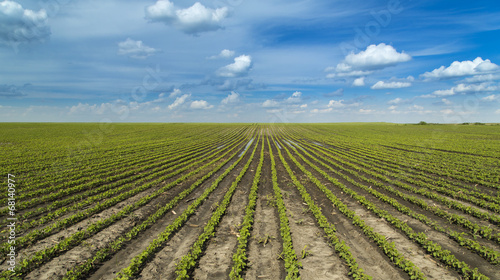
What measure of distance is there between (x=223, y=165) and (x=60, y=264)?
1698cm

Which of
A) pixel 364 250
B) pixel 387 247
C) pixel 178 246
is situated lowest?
pixel 364 250

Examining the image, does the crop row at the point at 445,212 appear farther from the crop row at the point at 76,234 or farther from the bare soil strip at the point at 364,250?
the crop row at the point at 76,234

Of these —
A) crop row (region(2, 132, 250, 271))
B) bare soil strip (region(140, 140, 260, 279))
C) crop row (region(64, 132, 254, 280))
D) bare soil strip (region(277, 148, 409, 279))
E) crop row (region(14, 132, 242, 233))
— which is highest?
crop row (region(14, 132, 242, 233))

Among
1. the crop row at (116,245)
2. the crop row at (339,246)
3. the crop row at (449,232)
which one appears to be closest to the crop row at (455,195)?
the crop row at (449,232)

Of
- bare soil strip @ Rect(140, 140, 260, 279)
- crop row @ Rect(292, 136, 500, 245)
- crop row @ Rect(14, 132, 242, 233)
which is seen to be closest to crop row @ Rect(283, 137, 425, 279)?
crop row @ Rect(292, 136, 500, 245)

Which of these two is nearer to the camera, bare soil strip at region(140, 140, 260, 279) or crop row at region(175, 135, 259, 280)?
crop row at region(175, 135, 259, 280)

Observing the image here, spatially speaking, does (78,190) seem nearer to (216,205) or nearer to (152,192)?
(152,192)

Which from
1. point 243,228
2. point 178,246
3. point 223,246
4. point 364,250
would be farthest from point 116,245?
point 364,250

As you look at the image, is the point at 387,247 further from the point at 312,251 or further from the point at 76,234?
the point at 76,234

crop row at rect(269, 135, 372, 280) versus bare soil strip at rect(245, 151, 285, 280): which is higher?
crop row at rect(269, 135, 372, 280)

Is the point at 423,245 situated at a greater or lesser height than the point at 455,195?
lesser

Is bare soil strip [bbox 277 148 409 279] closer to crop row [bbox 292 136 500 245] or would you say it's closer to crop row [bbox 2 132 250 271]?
crop row [bbox 292 136 500 245]

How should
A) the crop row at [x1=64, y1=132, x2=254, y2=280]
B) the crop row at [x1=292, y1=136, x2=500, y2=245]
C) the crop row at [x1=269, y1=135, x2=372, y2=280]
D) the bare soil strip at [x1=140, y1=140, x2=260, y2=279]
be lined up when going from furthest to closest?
the crop row at [x1=292, y1=136, x2=500, y2=245], the bare soil strip at [x1=140, y1=140, x2=260, y2=279], the crop row at [x1=64, y1=132, x2=254, y2=280], the crop row at [x1=269, y1=135, x2=372, y2=280]

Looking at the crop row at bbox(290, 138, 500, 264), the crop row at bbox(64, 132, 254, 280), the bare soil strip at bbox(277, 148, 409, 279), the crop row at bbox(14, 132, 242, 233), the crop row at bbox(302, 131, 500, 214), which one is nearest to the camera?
the crop row at bbox(64, 132, 254, 280)
